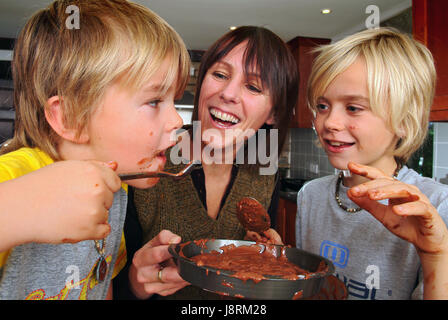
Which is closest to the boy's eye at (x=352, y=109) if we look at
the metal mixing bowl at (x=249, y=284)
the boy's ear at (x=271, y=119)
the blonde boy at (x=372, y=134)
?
the blonde boy at (x=372, y=134)

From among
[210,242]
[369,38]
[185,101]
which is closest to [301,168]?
[185,101]

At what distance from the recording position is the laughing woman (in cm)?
101

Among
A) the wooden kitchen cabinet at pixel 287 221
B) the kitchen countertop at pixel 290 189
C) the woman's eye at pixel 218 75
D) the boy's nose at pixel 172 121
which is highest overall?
the woman's eye at pixel 218 75

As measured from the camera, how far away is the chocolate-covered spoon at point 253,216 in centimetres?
93

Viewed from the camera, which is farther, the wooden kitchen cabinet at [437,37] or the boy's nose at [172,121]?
the wooden kitchen cabinet at [437,37]

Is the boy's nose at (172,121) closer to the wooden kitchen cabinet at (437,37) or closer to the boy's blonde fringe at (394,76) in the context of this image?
the boy's blonde fringe at (394,76)

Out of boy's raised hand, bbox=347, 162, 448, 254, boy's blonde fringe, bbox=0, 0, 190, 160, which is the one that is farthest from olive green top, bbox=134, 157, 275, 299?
boy's raised hand, bbox=347, 162, 448, 254

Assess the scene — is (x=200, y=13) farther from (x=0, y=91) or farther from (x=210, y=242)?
(x=210, y=242)

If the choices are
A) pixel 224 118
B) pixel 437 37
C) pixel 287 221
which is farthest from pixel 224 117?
pixel 287 221

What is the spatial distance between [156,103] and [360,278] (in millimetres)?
659

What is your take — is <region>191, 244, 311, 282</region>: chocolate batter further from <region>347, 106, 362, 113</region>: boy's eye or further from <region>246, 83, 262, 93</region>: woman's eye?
<region>246, 83, 262, 93</region>: woman's eye

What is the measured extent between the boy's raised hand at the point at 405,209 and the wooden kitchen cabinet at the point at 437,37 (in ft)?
3.91

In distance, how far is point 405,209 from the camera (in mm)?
545

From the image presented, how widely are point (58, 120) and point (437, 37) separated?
1666mm
